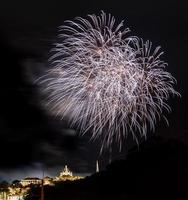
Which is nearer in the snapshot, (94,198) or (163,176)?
(163,176)

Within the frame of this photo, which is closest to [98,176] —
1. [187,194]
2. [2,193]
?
[187,194]

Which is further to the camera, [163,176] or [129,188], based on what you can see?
[129,188]

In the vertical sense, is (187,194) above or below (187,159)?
below

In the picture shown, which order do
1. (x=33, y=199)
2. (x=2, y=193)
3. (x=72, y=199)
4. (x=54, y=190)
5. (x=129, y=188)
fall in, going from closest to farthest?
(x=129, y=188) < (x=72, y=199) < (x=33, y=199) < (x=54, y=190) < (x=2, y=193)

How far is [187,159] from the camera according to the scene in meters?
49.1

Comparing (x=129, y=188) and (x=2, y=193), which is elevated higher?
(x=2, y=193)

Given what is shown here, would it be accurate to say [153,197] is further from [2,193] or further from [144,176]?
[2,193]

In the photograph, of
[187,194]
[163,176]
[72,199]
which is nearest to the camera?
[187,194]

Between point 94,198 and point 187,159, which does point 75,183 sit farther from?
point 187,159

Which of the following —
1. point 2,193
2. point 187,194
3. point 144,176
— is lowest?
point 187,194

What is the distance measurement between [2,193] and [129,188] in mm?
76585

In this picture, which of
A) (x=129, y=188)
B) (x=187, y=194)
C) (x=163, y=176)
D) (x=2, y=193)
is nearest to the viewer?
(x=187, y=194)

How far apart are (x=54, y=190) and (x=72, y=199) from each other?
863 centimetres

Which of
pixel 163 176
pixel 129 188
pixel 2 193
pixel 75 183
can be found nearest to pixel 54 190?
pixel 75 183
